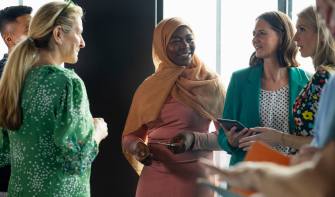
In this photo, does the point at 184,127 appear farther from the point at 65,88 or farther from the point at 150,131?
the point at 65,88

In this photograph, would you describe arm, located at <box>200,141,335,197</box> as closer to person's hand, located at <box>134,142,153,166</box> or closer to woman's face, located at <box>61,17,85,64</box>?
woman's face, located at <box>61,17,85,64</box>

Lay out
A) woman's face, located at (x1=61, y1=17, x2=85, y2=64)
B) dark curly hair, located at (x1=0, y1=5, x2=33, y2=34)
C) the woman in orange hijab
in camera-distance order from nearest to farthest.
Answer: woman's face, located at (x1=61, y1=17, x2=85, y2=64) < the woman in orange hijab < dark curly hair, located at (x1=0, y1=5, x2=33, y2=34)

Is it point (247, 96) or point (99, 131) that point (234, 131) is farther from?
point (99, 131)

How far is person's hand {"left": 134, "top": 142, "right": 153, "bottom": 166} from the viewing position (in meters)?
2.12

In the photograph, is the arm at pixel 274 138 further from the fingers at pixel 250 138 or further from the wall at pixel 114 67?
the wall at pixel 114 67

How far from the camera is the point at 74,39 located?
5.84 ft

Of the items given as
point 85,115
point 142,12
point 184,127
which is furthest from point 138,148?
point 142,12

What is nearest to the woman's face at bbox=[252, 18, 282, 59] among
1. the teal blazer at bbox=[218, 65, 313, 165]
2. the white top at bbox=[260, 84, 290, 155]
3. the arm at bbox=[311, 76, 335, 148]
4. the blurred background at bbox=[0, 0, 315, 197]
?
the teal blazer at bbox=[218, 65, 313, 165]

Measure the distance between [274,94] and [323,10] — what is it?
1.38 m

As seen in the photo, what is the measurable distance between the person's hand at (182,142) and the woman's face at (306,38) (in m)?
0.85

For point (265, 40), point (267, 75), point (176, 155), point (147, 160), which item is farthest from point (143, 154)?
point (265, 40)

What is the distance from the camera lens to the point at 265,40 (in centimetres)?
195

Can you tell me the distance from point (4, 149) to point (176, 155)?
1.06 meters

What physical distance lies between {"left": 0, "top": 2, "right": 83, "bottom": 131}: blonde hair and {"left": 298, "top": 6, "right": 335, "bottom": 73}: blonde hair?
1.29m
